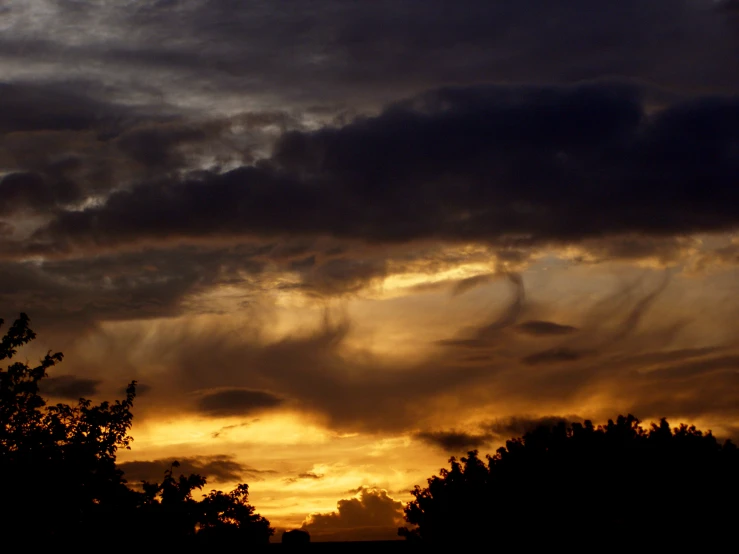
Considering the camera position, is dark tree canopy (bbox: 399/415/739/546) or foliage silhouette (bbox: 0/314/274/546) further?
dark tree canopy (bbox: 399/415/739/546)

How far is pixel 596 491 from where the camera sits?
48.2 meters

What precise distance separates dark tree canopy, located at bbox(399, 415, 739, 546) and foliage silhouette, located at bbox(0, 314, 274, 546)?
72.5ft

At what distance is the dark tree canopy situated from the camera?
45000 mm

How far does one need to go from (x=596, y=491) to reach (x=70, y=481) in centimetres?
2884

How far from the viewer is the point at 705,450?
49375 mm

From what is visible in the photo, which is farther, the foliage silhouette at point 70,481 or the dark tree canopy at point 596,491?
Result: the dark tree canopy at point 596,491

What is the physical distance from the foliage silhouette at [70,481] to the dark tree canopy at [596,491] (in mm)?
22107

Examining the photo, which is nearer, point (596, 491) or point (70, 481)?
point (70, 481)

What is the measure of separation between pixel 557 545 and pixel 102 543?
83.1 feet

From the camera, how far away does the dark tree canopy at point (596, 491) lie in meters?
45.0

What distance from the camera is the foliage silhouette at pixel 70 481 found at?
93.1 feet

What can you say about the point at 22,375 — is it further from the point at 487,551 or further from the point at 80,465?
the point at 487,551

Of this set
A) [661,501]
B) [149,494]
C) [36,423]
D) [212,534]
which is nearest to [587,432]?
[661,501]

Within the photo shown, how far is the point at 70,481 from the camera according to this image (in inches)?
1138
